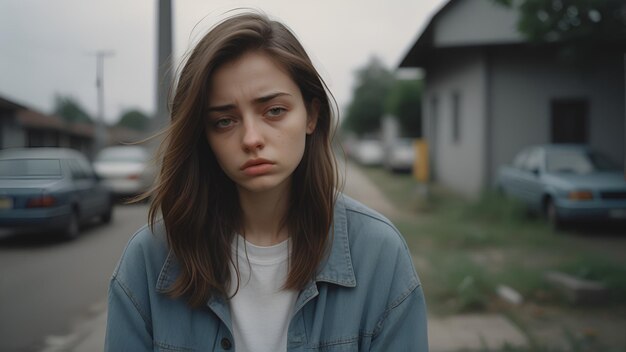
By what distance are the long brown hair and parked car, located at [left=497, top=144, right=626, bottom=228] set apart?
8.31 metres

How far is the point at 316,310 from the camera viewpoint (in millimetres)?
1652

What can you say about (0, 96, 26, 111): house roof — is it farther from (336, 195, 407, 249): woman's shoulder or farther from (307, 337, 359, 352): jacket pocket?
(307, 337, 359, 352): jacket pocket

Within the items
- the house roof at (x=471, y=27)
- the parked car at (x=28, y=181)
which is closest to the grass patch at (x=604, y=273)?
the parked car at (x=28, y=181)

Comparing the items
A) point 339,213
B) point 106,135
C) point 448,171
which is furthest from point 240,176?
point 448,171

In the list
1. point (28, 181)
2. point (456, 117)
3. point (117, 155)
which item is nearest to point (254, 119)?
point (28, 181)

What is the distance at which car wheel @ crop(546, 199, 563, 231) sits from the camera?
31.0ft

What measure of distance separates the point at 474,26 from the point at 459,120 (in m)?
3.70

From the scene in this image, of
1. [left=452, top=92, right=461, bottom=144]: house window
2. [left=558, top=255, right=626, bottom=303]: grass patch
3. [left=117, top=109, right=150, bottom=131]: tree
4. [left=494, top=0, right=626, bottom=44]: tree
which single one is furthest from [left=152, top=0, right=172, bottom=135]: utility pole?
[left=452, top=92, right=461, bottom=144]: house window

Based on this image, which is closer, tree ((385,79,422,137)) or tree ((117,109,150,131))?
tree ((117,109,150,131))

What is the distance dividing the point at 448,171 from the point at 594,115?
15.5 feet

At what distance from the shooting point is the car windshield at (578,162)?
9.98 meters

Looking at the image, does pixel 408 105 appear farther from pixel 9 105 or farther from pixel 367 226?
pixel 367 226

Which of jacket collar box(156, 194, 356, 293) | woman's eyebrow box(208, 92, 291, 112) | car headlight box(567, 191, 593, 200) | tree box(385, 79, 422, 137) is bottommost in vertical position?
car headlight box(567, 191, 593, 200)

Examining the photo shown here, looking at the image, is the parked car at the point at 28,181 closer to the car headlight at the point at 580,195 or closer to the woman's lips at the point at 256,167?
the woman's lips at the point at 256,167
